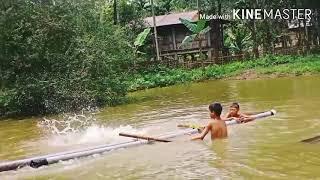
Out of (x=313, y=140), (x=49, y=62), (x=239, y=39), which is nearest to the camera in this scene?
(x=313, y=140)

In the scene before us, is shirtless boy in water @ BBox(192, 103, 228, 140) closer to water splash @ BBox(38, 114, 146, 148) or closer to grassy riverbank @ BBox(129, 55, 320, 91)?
water splash @ BBox(38, 114, 146, 148)

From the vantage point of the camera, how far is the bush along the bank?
20266 mm

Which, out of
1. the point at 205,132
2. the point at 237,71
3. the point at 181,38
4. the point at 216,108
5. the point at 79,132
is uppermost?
the point at 181,38

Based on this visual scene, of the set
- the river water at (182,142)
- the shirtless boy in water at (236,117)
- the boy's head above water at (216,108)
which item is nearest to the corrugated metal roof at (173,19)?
the river water at (182,142)

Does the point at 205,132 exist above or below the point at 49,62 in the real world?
below

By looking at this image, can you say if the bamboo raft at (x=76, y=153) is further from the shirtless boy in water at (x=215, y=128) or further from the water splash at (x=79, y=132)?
the water splash at (x=79, y=132)

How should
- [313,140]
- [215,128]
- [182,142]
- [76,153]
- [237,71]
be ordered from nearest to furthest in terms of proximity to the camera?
[313,140] < [76,153] < [215,128] < [182,142] < [237,71]

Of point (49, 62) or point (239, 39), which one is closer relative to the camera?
point (49, 62)

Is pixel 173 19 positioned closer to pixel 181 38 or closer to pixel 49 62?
pixel 181 38

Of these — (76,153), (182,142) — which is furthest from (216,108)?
(76,153)

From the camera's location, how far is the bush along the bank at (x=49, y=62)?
2027cm

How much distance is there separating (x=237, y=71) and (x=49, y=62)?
14258 mm

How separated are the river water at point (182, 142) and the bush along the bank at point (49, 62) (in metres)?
1.18

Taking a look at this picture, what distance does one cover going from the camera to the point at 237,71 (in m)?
31.5
